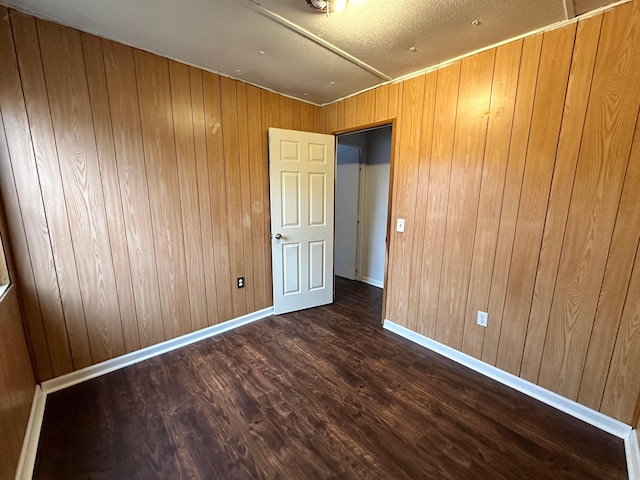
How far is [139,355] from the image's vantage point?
2.15 m

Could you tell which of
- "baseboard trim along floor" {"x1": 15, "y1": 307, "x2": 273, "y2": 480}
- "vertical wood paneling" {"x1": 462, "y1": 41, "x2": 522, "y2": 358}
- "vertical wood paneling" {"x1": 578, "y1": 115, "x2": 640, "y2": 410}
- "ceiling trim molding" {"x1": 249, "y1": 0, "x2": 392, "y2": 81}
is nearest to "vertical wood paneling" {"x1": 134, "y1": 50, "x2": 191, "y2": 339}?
"baseboard trim along floor" {"x1": 15, "y1": 307, "x2": 273, "y2": 480}

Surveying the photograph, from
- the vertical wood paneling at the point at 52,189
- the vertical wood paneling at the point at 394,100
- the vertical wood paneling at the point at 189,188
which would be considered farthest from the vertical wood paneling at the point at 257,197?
the vertical wood paneling at the point at 52,189

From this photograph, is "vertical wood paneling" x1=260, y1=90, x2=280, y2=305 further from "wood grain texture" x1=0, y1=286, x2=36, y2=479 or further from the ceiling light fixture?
"wood grain texture" x1=0, y1=286, x2=36, y2=479

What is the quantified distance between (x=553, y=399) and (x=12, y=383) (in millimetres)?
3174

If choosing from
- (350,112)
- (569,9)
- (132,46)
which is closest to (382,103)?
(350,112)

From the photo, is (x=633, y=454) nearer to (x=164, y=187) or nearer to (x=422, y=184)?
(x=422, y=184)

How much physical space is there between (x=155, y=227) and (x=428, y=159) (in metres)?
2.37

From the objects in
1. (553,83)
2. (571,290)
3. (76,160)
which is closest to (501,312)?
(571,290)

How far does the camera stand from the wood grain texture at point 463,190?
1900 millimetres

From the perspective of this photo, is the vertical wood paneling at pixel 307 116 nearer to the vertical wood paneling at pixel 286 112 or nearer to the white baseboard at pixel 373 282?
the vertical wood paneling at pixel 286 112

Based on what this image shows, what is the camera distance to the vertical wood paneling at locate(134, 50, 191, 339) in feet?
6.53

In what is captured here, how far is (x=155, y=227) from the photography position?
2.13 metres

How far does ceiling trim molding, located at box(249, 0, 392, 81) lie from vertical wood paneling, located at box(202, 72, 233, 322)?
1010mm

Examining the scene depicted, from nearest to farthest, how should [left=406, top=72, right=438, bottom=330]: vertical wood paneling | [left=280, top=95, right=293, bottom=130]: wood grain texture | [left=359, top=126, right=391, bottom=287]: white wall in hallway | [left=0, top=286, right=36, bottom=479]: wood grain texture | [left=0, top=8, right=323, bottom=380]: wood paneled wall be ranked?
1. [left=0, top=286, right=36, bottom=479]: wood grain texture
2. [left=0, top=8, right=323, bottom=380]: wood paneled wall
3. [left=406, top=72, right=438, bottom=330]: vertical wood paneling
4. [left=280, top=95, right=293, bottom=130]: wood grain texture
5. [left=359, top=126, right=391, bottom=287]: white wall in hallway
